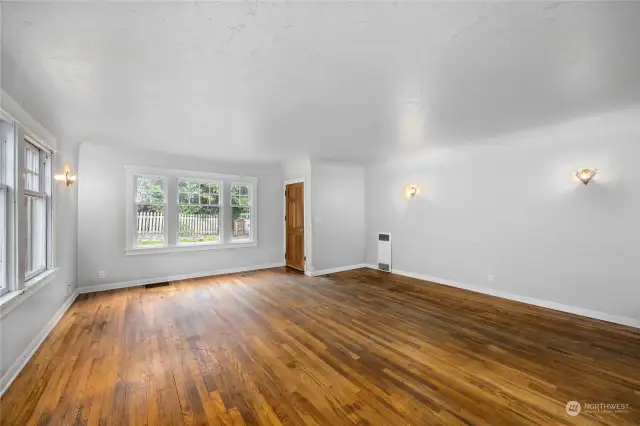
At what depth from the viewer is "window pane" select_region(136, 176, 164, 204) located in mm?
4977

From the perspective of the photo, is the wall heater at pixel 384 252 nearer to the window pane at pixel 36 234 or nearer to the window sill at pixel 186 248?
the window sill at pixel 186 248

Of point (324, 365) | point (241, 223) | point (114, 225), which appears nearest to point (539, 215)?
point (324, 365)

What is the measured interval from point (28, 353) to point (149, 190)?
3.18m

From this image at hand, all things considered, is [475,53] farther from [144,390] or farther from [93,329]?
[93,329]

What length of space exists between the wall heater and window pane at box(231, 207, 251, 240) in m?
3.05

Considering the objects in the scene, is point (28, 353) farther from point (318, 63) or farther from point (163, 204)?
point (318, 63)

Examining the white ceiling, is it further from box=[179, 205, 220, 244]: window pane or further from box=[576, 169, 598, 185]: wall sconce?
box=[179, 205, 220, 244]: window pane

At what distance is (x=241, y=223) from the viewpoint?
6148mm

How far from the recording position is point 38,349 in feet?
8.52

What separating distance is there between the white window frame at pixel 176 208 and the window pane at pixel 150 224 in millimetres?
76

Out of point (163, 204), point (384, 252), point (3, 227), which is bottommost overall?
point (384, 252)

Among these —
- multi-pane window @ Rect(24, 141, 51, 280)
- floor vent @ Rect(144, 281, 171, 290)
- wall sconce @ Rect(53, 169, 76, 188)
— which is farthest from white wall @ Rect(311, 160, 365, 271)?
multi-pane window @ Rect(24, 141, 51, 280)

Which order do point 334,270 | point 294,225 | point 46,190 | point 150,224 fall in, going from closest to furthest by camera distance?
point 46,190
point 150,224
point 334,270
point 294,225

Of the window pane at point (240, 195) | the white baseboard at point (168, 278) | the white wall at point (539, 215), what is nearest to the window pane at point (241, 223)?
the window pane at point (240, 195)
